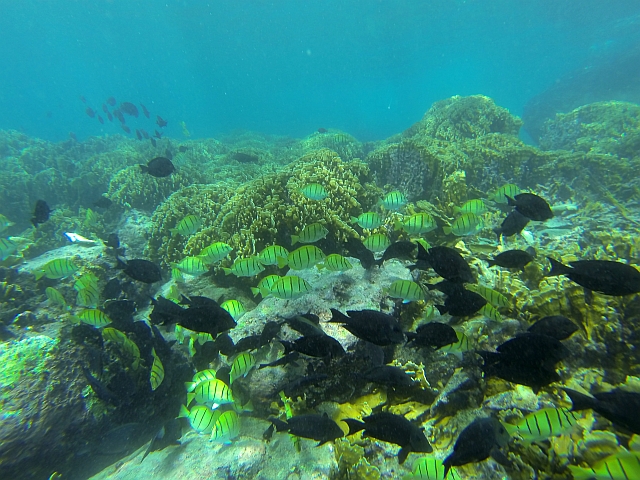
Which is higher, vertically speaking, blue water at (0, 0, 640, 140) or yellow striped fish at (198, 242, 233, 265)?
blue water at (0, 0, 640, 140)

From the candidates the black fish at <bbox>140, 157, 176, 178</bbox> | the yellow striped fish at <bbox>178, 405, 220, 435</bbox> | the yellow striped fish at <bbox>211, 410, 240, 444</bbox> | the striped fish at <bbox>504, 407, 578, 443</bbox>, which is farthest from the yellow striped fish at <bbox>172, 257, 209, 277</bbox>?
the striped fish at <bbox>504, 407, 578, 443</bbox>

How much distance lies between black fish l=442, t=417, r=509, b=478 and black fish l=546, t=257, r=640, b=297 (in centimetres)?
173

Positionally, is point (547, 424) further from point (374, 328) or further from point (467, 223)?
point (467, 223)

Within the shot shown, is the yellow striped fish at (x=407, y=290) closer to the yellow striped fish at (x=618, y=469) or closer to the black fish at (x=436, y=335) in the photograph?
the black fish at (x=436, y=335)

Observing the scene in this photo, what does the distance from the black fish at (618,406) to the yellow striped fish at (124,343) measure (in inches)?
222

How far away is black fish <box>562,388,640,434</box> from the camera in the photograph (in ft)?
6.36

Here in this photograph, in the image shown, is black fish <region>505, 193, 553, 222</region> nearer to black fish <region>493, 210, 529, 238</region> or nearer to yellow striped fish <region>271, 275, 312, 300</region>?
black fish <region>493, 210, 529, 238</region>

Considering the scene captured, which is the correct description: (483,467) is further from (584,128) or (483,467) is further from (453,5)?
(453,5)

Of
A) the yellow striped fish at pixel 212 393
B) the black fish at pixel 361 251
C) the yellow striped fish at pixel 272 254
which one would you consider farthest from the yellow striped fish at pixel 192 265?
the black fish at pixel 361 251

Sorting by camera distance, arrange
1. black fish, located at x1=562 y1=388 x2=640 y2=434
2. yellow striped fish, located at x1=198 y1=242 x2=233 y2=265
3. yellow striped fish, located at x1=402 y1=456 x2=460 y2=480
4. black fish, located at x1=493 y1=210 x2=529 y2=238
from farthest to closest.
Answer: yellow striped fish, located at x1=198 y1=242 x2=233 y2=265 → black fish, located at x1=493 y1=210 x2=529 y2=238 → yellow striped fish, located at x1=402 y1=456 x2=460 y2=480 → black fish, located at x1=562 y1=388 x2=640 y2=434

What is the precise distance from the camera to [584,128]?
16281 mm

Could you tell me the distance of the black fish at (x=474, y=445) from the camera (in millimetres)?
2234

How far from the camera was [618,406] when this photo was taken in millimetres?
2002

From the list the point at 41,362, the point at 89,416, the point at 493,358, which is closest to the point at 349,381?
the point at 493,358
